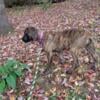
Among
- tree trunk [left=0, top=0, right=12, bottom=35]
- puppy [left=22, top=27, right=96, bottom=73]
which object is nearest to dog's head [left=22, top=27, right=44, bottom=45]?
puppy [left=22, top=27, right=96, bottom=73]

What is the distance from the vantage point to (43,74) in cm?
628

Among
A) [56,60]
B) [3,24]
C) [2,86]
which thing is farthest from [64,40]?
[3,24]

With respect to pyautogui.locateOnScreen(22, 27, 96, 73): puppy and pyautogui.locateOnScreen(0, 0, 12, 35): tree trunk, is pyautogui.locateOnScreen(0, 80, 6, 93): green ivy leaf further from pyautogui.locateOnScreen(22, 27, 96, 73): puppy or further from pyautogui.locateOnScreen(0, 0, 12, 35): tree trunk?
pyautogui.locateOnScreen(0, 0, 12, 35): tree trunk

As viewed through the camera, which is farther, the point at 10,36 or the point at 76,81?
the point at 10,36

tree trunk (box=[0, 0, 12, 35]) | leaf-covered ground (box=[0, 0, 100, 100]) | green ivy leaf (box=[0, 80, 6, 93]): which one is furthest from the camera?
tree trunk (box=[0, 0, 12, 35])

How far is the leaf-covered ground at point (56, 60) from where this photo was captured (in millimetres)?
5746

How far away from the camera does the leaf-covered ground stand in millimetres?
5746

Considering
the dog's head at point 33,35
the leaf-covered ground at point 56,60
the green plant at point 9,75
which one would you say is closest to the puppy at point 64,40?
the dog's head at point 33,35

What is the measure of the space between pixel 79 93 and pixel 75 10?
7001 millimetres

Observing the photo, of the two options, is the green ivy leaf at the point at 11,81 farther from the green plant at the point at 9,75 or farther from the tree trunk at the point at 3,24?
the tree trunk at the point at 3,24

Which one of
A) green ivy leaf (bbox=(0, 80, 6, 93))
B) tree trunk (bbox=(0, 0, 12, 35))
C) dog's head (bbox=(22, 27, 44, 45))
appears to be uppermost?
dog's head (bbox=(22, 27, 44, 45))

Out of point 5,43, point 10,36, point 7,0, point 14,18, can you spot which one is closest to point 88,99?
point 5,43

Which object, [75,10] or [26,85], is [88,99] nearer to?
[26,85]

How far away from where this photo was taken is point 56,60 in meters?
6.77
